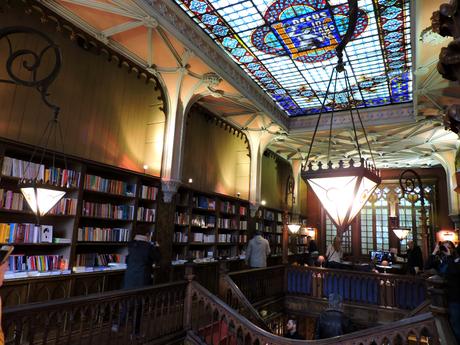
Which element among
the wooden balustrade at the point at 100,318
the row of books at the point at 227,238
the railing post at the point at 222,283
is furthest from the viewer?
the row of books at the point at 227,238

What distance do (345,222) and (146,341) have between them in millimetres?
2810

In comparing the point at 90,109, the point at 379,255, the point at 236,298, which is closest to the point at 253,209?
the point at 236,298

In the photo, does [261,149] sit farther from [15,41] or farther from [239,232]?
[15,41]

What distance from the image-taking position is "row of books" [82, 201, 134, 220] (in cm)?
519

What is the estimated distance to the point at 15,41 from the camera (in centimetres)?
445

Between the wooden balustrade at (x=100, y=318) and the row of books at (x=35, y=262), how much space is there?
72 cm

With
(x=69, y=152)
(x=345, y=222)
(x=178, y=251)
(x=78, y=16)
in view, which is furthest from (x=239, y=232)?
(x=345, y=222)

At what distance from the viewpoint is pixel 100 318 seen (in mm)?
3260

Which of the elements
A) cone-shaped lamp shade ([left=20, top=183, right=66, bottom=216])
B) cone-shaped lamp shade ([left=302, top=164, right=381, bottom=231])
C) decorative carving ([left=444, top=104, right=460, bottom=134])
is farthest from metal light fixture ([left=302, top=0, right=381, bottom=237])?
cone-shaped lamp shade ([left=20, top=183, right=66, bottom=216])

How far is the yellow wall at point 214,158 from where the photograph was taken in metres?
8.19

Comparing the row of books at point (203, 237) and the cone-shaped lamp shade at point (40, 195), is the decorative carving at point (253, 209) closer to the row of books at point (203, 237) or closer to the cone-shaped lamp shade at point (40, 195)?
the row of books at point (203, 237)

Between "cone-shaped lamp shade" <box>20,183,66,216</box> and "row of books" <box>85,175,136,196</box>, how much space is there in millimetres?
1825

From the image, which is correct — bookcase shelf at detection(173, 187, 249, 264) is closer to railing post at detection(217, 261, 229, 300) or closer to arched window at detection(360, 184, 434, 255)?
railing post at detection(217, 261, 229, 300)

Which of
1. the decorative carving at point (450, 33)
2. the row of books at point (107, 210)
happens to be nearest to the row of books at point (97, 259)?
the row of books at point (107, 210)
